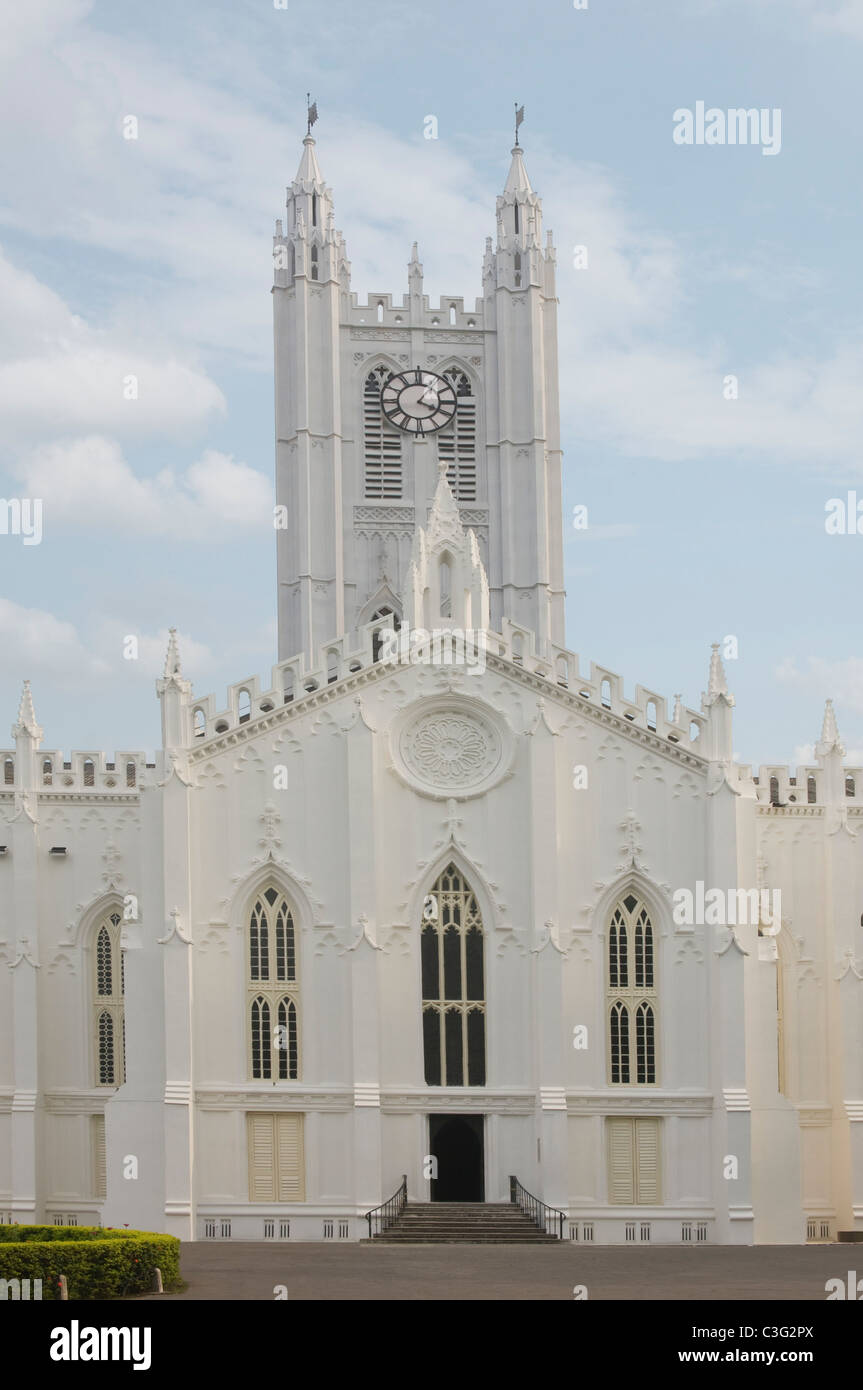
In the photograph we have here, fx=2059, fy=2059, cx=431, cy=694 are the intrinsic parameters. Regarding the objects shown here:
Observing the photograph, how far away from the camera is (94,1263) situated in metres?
38.1

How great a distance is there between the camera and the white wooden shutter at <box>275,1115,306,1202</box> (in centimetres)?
5197

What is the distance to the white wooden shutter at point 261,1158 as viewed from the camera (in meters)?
51.9

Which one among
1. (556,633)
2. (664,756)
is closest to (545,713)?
(664,756)

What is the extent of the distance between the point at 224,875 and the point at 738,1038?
1367cm

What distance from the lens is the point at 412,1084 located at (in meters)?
52.3

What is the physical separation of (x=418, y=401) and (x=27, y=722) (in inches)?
1150

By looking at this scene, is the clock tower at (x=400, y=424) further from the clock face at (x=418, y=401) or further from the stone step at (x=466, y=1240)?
the stone step at (x=466, y=1240)

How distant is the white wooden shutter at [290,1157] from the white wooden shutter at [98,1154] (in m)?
7.28

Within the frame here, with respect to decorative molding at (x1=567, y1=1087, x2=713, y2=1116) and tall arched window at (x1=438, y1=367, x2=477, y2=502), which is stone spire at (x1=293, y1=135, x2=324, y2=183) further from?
decorative molding at (x1=567, y1=1087, x2=713, y2=1116)

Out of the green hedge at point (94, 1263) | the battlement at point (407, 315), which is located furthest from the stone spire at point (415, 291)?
the green hedge at point (94, 1263)

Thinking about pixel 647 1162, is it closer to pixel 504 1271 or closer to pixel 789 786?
pixel 504 1271

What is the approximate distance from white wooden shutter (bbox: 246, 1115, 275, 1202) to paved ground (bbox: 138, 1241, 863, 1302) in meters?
1.81

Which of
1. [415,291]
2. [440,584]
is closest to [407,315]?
[415,291]

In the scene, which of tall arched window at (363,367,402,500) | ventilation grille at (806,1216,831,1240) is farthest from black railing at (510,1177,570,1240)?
tall arched window at (363,367,402,500)
